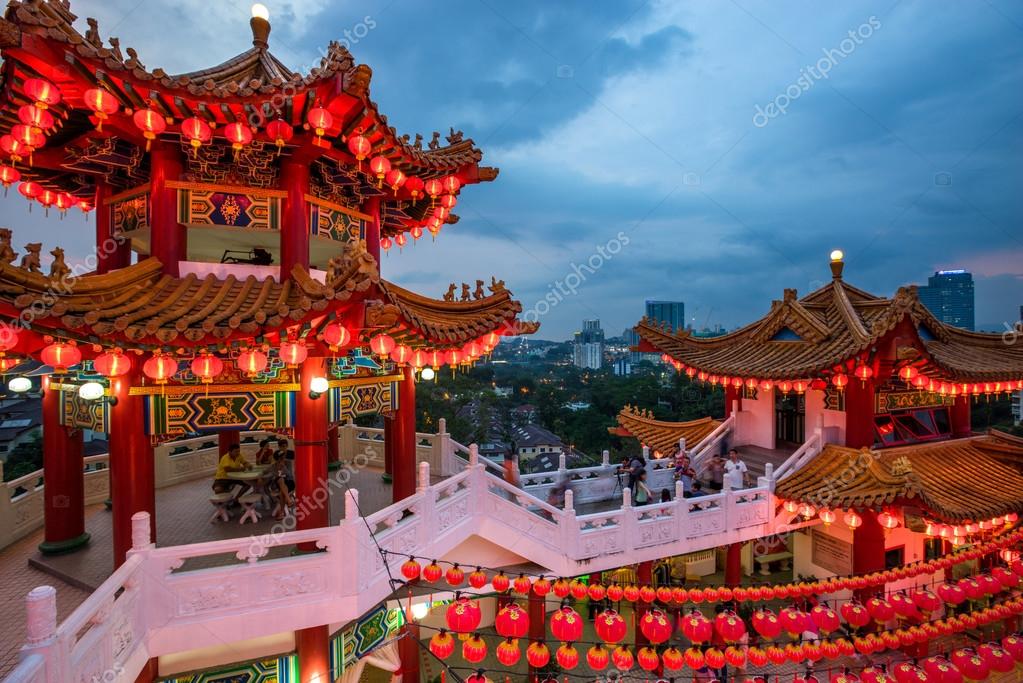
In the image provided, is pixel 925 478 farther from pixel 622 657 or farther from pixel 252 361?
pixel 252 361

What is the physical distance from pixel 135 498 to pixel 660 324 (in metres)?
12.1

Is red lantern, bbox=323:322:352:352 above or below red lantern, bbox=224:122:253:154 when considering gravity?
below

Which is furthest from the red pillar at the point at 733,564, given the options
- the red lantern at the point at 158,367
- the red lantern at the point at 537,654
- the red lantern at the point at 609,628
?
the red lantern at the point at 158,367

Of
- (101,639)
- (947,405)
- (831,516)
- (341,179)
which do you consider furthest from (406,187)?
(947,405)

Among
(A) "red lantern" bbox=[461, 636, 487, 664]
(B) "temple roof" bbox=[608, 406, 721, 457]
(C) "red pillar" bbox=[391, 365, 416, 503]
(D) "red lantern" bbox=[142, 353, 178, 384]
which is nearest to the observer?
(D) "red lantern" bbox=[142, 353, 178, 384]

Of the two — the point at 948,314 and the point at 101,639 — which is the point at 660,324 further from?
the point at 948,314

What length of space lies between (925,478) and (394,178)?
39.2ft

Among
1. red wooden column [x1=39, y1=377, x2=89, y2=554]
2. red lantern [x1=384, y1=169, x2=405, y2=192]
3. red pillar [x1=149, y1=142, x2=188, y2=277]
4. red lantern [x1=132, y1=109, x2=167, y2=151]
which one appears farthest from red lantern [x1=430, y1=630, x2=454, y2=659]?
red lantern [x1=132, y1=109, x2=167, y2=151]

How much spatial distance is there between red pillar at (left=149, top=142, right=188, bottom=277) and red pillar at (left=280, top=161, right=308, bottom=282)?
47.9 inches

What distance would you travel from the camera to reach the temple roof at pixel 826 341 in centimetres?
1034

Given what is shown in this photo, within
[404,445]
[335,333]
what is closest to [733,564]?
[404,445]

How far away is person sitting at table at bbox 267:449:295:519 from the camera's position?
8.18 metres

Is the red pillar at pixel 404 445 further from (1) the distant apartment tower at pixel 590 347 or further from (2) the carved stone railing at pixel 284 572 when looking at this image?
(1) the distant apartment tower at pixel 590 347

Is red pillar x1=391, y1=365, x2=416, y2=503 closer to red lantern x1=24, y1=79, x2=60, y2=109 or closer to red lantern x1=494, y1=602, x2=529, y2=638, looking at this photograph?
red lantern x1=494, y1=602, x2=529, y2=638
